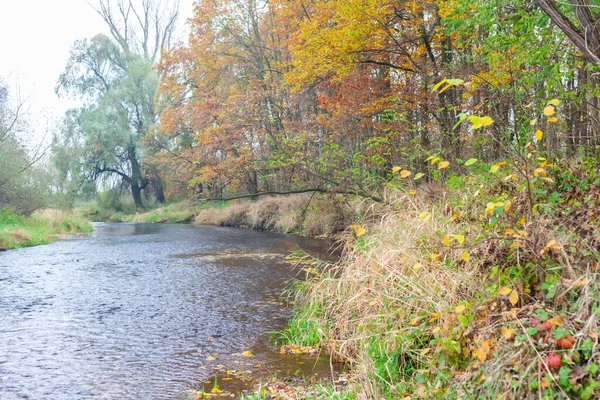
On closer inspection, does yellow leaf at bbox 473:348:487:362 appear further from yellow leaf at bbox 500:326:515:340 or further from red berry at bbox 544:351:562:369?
red berry at bbox 544:351:562:369

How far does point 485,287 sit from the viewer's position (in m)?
4.07

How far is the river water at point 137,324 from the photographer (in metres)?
4.86

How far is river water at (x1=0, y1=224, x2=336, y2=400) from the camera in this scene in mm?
4855

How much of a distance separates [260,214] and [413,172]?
36.3 feet

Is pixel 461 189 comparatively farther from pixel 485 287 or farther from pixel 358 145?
pixel 358 145

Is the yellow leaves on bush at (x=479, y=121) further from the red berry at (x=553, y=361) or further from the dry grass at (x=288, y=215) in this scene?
the dry grass at (x=288, y=215)

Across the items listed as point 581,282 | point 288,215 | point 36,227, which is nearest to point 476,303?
point 581,282

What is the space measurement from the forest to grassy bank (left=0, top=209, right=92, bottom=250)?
214 millimetres

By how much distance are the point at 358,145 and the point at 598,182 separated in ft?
41.7

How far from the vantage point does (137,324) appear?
682 centimetres

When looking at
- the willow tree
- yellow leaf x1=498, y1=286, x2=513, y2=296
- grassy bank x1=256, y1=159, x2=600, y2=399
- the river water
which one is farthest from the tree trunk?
yellow leaf x1=498, y1=286, x2=513, y2=296

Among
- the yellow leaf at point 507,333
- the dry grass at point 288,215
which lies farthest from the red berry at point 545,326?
the dry grass at point 288,215

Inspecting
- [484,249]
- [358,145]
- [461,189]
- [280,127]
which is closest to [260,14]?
[280,127]

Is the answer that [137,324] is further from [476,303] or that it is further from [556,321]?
[556,321]
